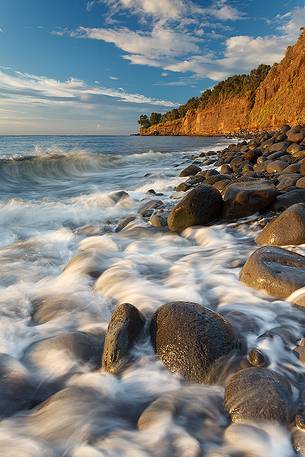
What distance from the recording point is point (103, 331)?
3.23 meters

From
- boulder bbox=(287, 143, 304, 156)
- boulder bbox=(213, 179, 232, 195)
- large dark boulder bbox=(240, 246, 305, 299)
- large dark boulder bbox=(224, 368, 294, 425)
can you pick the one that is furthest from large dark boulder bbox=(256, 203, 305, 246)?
boulder bbox=(287, 143, 304, 156)

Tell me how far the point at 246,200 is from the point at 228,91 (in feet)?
269

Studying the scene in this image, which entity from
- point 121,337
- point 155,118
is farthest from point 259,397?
point 155,118

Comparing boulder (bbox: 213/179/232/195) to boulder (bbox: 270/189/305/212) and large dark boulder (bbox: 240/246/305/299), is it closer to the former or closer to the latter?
boulder (bbox: 270/189/305/212)

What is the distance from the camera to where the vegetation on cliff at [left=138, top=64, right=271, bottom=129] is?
241 feet

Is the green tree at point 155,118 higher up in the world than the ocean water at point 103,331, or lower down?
higher up

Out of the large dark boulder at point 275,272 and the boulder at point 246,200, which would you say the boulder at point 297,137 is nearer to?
the boulder at point 246,200

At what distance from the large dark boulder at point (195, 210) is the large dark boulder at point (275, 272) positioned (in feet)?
7.31

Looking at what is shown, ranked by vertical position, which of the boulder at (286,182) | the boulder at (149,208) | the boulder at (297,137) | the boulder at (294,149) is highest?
the boulder at (297,137)

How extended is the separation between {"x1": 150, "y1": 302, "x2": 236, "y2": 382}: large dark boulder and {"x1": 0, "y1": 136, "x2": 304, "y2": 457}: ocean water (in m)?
0.10

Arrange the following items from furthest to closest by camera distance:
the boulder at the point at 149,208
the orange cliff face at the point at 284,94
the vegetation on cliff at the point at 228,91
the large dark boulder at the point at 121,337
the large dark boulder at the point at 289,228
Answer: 1. the vegetation on cliff at the point at 228,91
2. the orange cliff face at the point at 284,94
3. the boulder at the point at 149,208
4. the large dark boulder at the point at 289,228
5. the large dark boulder at the point at 121,337

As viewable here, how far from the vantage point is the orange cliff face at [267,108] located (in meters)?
46.0

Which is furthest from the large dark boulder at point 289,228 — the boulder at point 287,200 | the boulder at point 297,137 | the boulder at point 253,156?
the boulder at point 297,137

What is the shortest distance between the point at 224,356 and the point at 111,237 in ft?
12.6
